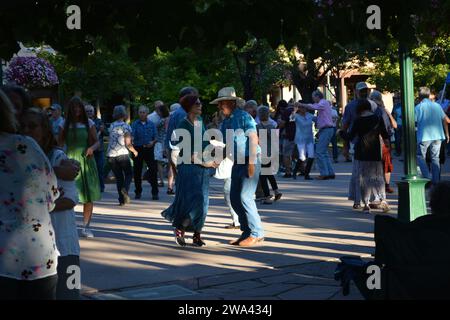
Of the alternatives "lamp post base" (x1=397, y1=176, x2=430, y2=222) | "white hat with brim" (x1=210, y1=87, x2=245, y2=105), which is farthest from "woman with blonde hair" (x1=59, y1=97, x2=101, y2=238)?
"lamp post base" (x1=397, y1=176, x2=430, y2=222)

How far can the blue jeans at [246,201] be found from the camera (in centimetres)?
951

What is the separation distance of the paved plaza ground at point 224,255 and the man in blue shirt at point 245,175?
0.21 metres

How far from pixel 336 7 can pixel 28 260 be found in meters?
2.71

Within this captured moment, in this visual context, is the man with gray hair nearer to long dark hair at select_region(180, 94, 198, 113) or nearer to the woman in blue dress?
long dark hair at select_region(180, 94, 198, 113)

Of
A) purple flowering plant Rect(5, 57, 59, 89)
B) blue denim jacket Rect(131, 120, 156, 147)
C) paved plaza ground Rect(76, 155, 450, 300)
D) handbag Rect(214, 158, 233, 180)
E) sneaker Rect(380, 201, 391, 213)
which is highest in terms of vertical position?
purple flowering plant Rect(5, 57, 59, 89)

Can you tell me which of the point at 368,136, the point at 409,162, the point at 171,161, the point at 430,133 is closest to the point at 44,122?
the point at 409,162

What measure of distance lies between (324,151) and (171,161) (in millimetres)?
7084

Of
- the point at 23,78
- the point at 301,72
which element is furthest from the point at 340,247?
the point at 301,72

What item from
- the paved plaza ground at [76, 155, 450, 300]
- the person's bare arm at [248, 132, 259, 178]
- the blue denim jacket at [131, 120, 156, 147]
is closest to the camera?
the paved plaza ground at [76, 155, 450, 300]

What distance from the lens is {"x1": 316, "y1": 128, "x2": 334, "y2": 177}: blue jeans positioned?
1761 centimetres

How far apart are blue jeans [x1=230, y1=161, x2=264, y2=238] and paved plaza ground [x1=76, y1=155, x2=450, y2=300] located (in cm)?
23

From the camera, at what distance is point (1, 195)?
13.8 ft

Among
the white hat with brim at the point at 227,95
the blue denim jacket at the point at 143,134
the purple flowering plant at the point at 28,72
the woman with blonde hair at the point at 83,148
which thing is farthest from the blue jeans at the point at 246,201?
the purple flowering plant at the point at 28,72
